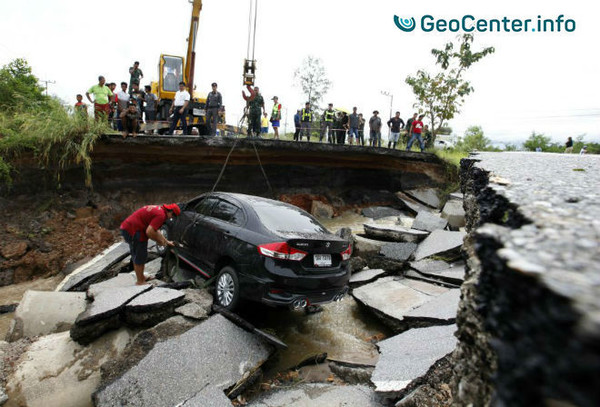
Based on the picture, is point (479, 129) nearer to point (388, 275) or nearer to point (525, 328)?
point (388, 275)

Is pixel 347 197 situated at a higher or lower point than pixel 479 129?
lower

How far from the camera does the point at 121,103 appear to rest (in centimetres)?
1111

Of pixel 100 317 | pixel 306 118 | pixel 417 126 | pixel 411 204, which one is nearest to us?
pixel 100 317

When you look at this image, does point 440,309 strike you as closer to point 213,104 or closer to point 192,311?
point 192,311

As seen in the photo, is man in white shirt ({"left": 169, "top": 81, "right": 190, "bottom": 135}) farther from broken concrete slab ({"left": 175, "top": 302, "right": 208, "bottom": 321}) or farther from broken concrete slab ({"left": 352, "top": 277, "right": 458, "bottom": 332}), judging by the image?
broken concrete slab ({"left": 352, "top": 277, "right": 458, "bottom": 332})

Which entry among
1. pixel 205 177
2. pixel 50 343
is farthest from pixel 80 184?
pixel 50 343

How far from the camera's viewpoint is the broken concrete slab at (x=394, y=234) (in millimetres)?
8008

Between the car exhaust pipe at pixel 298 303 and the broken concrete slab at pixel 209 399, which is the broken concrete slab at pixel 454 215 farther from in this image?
the broken concrete slab at pixel 209 399

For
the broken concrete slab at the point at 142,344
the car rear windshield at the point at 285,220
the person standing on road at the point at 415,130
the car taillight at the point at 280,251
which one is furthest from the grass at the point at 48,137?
the person standing on road at the point at 415,130

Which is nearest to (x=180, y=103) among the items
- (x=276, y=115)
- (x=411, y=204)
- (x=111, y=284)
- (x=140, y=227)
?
(x=276, y=115)

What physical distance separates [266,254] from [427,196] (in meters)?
11.1

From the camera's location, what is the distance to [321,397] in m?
3.67

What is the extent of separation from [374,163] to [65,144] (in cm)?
1061

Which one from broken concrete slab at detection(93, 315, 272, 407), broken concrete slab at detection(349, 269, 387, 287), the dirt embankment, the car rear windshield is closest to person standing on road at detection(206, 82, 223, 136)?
the dirt embankment
